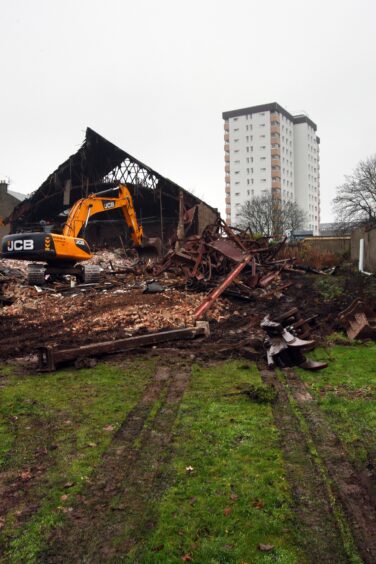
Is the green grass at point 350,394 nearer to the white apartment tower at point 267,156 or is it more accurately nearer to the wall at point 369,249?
the wall at point 369,249

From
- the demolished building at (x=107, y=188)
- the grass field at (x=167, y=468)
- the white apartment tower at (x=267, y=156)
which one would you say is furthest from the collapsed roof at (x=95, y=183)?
the white apartment tower at (x=267, y=156)

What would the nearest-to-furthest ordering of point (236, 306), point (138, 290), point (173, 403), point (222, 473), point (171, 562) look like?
1. point (171, 562)
2. point (222, 473)
3. point (173, 403)
4. point (236, 306)
5. point (138, 290)

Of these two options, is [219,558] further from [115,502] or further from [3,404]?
[3,404]

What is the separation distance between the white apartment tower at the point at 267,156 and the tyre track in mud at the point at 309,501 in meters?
80.6

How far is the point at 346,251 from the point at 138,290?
1143cm

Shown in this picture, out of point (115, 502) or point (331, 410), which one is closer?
point (115, 502)

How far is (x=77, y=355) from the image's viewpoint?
7.31 m

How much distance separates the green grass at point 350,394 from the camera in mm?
4254

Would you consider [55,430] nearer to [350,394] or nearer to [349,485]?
[349,485]

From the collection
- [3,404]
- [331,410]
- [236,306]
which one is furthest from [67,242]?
[331,410]

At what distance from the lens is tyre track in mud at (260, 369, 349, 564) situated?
9.03 ft

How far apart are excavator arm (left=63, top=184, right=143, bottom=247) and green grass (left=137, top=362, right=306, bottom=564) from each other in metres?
13.7

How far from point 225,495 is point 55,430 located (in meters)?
2.12

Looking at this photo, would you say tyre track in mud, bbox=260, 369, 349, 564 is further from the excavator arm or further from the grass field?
the excavator arm
